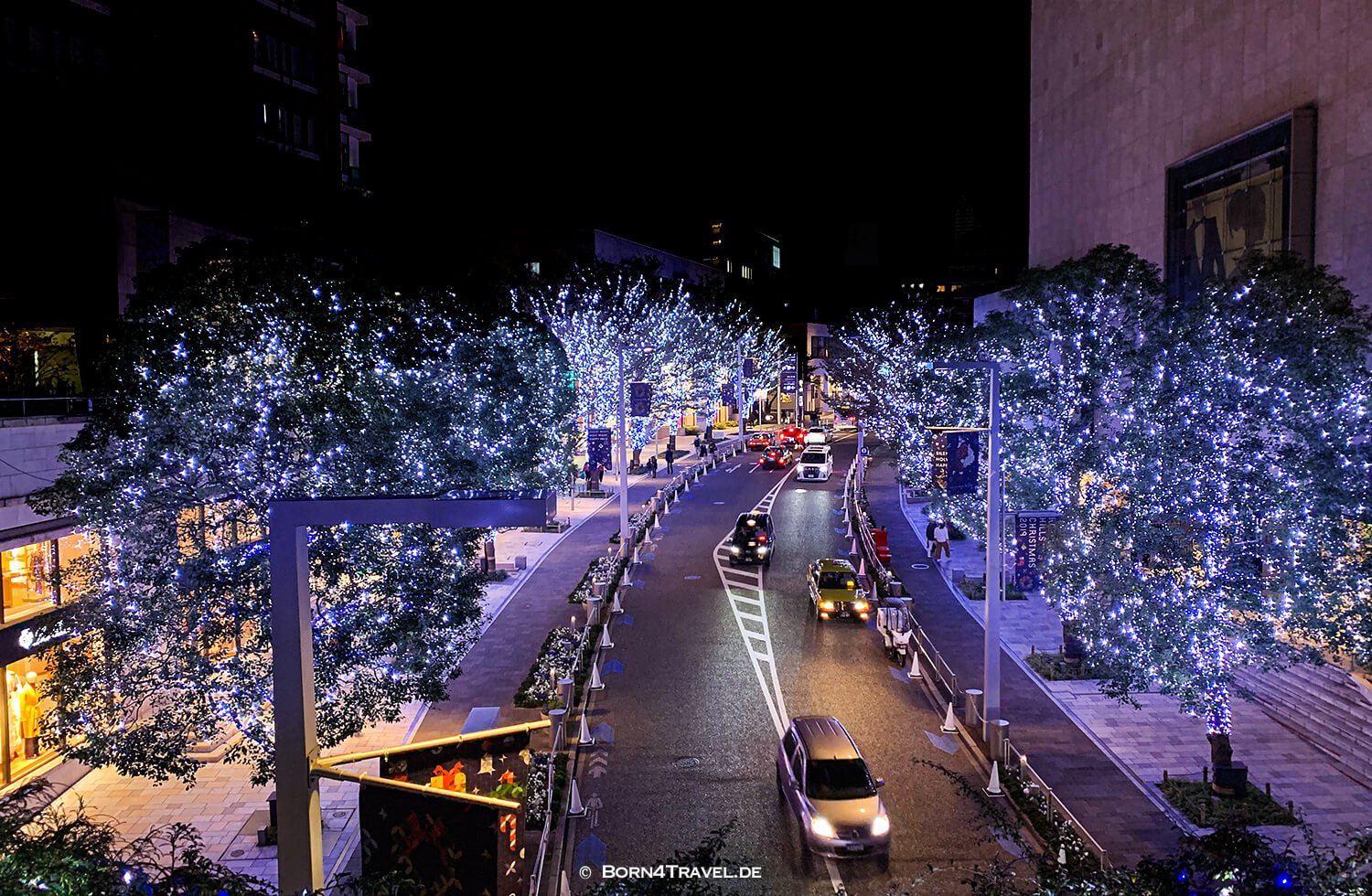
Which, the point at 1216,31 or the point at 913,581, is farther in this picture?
the point at 913,581

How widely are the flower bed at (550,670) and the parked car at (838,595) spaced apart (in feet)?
24.3

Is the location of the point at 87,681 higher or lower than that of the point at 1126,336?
lower

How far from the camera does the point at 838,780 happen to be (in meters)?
13.5

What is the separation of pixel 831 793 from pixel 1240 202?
20.5 m

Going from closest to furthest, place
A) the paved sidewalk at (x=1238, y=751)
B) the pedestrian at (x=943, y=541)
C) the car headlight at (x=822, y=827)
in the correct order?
1. the car headlight at (x=822, y=827)
2. the paved sidewalk at (x=1238, y=751)
3. the pedestrian at (x=943, y=541)

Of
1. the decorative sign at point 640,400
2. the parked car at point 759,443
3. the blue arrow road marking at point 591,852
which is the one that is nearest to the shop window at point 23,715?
the blue arrow road marking at point 591,852

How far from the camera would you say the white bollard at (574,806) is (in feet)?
47.2

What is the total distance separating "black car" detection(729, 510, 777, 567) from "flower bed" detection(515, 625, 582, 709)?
35.1 ft

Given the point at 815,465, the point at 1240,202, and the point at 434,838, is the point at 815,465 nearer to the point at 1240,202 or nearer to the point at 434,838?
the point at 1240,202

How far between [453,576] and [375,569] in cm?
132

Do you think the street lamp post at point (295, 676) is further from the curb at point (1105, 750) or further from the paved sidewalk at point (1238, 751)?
the paved sidewalk at point (1238, 751)

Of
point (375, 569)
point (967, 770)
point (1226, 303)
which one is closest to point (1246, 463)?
point (1226, 303)

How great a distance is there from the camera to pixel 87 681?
1220 cm

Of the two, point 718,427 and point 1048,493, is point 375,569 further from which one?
point 718,427
